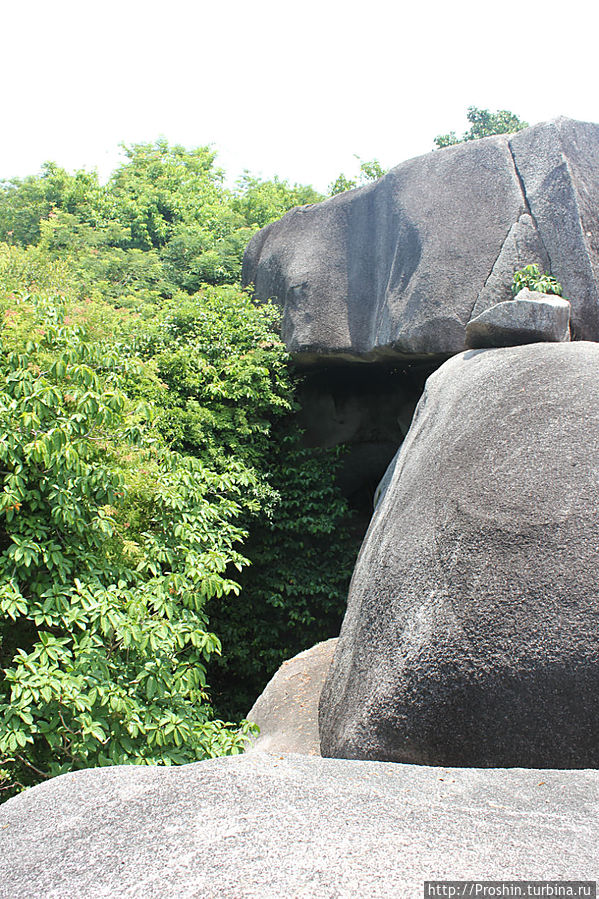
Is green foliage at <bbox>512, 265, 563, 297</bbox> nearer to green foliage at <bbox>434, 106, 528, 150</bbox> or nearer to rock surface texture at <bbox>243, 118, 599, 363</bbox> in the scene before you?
rock surface texture at <bbox>243, 118, 599, 363</bbox>

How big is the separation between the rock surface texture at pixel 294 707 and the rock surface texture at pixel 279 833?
2477 mm

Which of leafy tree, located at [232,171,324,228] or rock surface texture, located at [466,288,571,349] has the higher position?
leafy tree, located at [232,171,324,228]

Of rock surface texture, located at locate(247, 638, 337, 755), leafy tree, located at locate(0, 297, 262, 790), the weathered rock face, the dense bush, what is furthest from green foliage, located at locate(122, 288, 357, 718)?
the weathered rock face

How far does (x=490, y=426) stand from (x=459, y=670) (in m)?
1.52

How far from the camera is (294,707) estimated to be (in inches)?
217

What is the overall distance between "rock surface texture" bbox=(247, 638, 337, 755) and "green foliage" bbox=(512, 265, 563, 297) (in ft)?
12.5

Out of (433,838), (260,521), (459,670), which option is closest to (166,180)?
(260,521)

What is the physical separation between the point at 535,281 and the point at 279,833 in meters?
5.58

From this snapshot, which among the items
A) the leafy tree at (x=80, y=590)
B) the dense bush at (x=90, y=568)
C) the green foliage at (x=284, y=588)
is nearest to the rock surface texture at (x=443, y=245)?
the green foliage at (x=284, y=588)

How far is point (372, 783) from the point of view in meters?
2.52

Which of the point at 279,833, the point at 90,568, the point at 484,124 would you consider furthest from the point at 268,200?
the point at 279,833

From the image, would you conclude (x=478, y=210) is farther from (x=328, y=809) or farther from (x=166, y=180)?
(x=166, y=180)

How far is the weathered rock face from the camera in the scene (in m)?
3.16

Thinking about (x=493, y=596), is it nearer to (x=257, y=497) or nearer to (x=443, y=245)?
(x=443, y=245)
